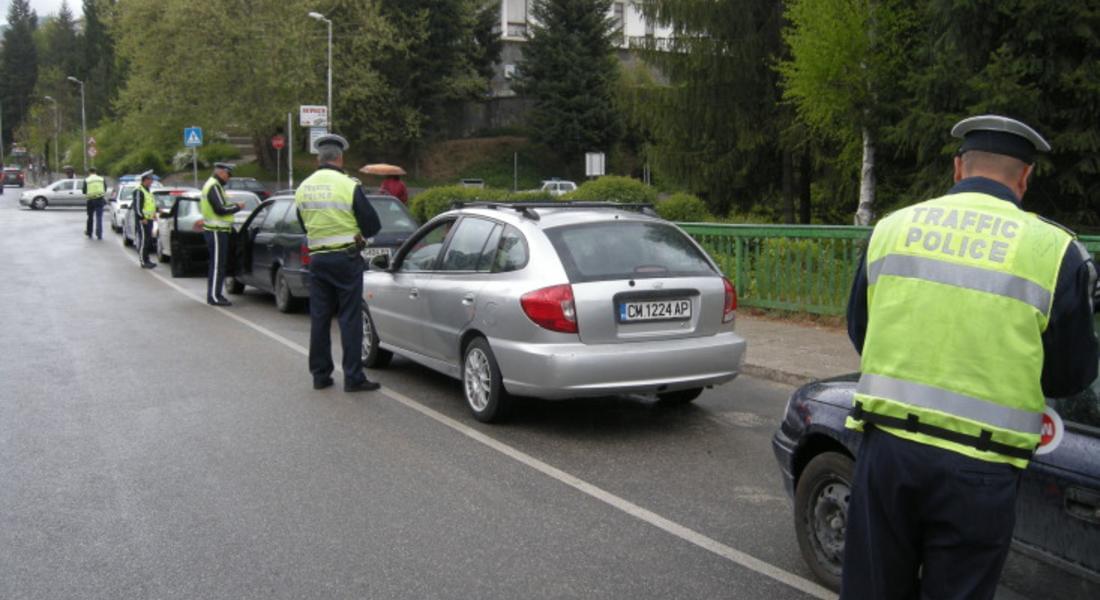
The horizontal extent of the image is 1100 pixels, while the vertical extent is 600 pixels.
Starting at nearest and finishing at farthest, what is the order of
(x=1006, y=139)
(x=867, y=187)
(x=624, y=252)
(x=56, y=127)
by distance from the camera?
(x=1006, y=139), (x=624, y=252), (x=867, y=187), (x=56, y=127)

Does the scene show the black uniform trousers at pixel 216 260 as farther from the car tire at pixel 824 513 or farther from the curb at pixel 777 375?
the car tire at pixel 824 513

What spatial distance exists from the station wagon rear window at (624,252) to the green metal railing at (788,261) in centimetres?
404

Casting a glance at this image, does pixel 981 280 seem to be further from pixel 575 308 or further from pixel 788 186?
pixel 788 186

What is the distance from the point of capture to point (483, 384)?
7.07m

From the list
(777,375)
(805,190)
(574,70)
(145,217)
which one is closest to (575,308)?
(777,375)

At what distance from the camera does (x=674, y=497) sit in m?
5.46

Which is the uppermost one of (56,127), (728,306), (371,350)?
(56,127)

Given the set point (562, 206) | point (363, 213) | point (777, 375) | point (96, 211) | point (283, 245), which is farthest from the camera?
point (96, 211)

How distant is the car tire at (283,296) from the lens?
12.9 metres

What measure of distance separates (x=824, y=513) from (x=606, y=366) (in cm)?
246

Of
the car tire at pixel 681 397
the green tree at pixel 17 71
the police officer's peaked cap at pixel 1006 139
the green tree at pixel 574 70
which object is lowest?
the car tire at pixel 681 397

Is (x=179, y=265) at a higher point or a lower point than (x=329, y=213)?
lower

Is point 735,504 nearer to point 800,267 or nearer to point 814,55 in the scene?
point 800,267

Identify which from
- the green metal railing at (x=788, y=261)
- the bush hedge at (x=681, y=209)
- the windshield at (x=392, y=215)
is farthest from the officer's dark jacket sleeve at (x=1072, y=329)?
the bush hedge at (x=681, y=209)
